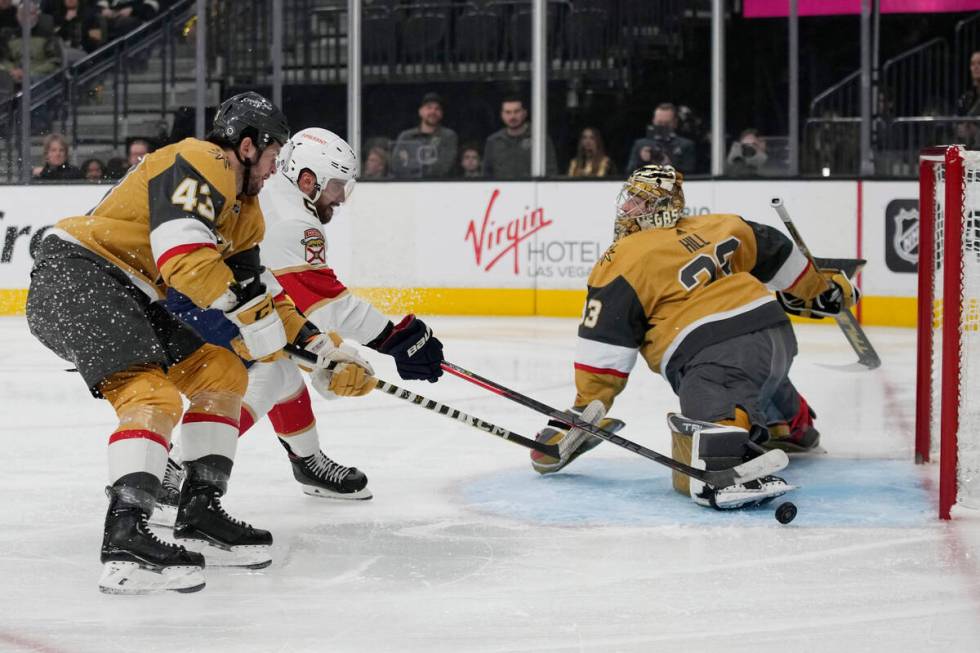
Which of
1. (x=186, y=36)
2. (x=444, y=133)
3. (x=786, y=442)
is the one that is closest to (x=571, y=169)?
(x=444, y=133)

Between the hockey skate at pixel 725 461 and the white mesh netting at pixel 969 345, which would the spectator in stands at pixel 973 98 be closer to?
the white mesh netting at pixel 969 345

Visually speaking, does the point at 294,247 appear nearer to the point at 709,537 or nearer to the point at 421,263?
the point at 709,537

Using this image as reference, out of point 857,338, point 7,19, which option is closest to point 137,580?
point 857,338

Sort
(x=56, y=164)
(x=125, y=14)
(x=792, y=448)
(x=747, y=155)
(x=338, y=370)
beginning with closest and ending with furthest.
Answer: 1. (x=338, y=370)
2. (x=792, y=448)
3. (x=747, y=155)
4. (x=56, y=164)
5. (x=125, y=14)

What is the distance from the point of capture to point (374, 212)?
848cm

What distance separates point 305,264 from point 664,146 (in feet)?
17.1

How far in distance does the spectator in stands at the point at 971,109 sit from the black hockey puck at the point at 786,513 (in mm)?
5132

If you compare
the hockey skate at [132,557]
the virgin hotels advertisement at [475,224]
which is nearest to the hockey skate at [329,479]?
the hockey skate at [132,557]

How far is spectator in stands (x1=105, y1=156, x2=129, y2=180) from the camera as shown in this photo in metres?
8.74

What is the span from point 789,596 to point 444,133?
632 centimetres

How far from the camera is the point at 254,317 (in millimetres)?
2736

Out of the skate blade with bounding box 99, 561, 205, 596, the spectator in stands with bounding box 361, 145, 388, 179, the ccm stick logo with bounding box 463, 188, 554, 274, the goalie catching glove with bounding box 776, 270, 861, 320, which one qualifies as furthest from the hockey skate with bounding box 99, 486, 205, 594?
the spectator in stands with bounding box 361, 145, 388, 179

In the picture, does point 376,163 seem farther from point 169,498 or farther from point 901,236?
point 169,498

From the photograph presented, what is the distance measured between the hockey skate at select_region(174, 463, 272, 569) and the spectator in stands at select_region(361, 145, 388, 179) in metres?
5.87
